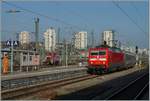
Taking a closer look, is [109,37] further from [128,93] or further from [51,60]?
[128,93]

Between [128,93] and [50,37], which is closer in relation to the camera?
[128,93]

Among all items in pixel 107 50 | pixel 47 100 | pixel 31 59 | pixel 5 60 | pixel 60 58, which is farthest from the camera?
pixel 60 58

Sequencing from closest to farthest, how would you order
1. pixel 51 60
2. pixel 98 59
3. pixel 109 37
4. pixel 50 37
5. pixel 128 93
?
pixel 128 93, pixel 98 59, pixel 51 60, pixel 109 37, pixel 50 37

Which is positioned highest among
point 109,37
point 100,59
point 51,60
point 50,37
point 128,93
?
point 50,37

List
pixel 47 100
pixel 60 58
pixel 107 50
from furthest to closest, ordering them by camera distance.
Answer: pixel 60 58
pixel 107 50
pixel 47 100

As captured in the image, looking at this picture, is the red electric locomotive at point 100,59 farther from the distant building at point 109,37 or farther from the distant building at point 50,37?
the distant building at point 50,37

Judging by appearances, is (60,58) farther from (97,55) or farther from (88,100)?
(88,100)

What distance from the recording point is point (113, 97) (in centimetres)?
1866

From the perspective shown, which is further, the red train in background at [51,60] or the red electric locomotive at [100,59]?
the red train in background at [51,60]

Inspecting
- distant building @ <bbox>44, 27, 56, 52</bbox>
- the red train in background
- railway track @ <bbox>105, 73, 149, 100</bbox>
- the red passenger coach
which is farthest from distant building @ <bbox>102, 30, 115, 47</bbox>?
railway track @ <bbox>105, 73, 149, 100</bbox>

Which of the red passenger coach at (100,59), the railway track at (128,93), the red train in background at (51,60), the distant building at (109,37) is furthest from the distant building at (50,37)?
the railway track at (128,93)

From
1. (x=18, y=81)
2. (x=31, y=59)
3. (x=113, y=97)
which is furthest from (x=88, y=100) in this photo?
(x=31, y=59)

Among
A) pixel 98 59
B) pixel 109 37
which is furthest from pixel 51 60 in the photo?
pixel 98 59

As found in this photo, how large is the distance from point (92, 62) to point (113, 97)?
23.6 meters
